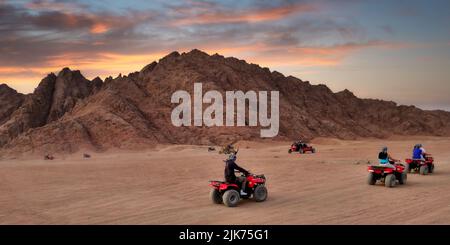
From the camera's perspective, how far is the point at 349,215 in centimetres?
1373

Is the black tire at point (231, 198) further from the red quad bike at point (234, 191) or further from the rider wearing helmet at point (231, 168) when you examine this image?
the rider wearing helmet at point (231, 168)

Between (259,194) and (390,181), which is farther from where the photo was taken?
(390,181)

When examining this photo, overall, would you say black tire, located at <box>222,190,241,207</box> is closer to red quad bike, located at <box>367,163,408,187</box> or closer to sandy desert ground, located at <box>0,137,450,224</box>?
sandy desert ground, located at <box>0,137,450,224</box>

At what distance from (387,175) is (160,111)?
201 feet

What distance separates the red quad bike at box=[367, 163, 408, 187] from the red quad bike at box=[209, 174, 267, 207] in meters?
5.78

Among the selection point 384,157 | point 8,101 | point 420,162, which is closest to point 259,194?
point 384,157

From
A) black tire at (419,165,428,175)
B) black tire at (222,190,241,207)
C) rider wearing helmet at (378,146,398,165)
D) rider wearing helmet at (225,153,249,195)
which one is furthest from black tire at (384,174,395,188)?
black tire at (222,190,241,207)

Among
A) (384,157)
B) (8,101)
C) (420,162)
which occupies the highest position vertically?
(8,101)

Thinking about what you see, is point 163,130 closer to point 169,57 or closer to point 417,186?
point 169,57

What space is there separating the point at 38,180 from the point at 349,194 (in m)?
15.9

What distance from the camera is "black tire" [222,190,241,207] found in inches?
597

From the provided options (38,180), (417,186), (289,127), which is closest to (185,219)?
(417,186)

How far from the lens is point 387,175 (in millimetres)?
19219

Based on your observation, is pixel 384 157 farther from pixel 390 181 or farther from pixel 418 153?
pixel 418 153
